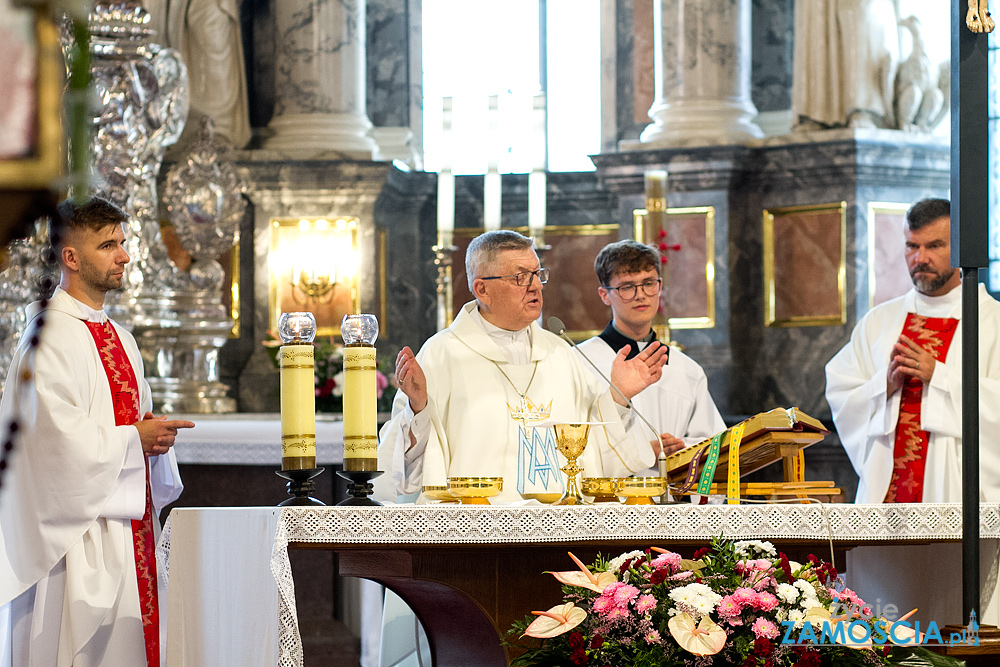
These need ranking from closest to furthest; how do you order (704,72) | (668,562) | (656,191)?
1. (668,562)
2. (656,191)
3. (704,72)

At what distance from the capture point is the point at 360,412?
3162mm

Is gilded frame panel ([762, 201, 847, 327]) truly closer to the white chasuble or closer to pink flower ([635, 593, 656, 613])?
the white chasuble

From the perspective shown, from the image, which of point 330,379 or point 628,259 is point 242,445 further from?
point 628,259

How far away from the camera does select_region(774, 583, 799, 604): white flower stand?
7.57 feet

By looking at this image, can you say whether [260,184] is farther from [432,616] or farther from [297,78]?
[432,616]

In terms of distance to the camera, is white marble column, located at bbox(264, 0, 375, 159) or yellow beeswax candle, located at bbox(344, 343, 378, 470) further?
white marble column, located at bbox(264, 0, 375, 159)

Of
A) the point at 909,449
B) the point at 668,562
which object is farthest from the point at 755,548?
the point at 909,449

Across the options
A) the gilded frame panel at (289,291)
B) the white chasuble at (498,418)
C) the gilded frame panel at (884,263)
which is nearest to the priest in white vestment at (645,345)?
the white chasuble at (498,418)

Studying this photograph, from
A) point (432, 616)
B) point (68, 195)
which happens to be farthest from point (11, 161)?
point (432, 616)

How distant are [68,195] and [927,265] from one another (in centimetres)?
439

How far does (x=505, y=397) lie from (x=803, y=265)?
4.45 m

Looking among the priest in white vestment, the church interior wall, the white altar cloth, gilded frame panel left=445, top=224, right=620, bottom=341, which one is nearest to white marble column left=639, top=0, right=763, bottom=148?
the church interior wall

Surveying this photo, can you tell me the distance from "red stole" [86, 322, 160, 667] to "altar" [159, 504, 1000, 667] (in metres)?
0.89

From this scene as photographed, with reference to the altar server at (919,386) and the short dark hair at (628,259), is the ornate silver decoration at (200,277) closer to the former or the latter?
the short dark hair at (628,259)
